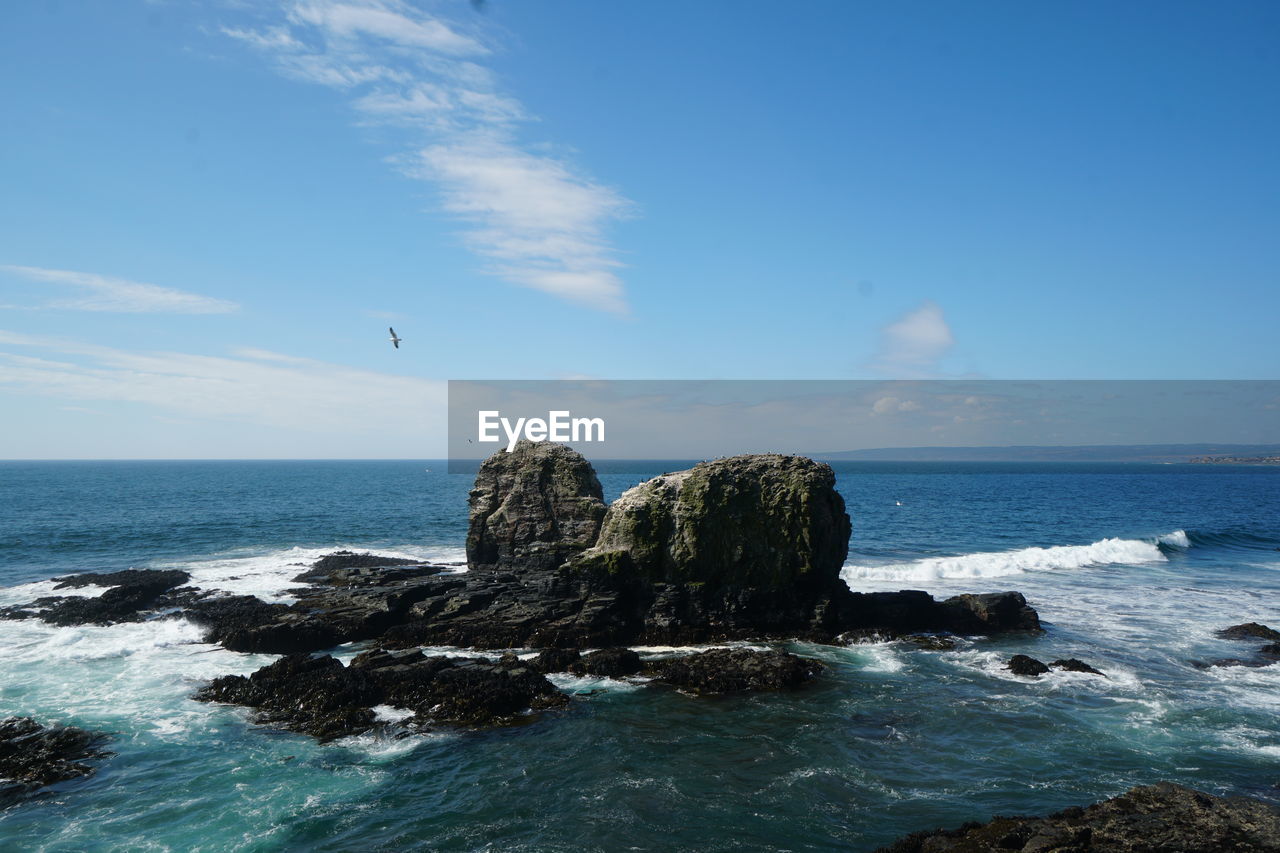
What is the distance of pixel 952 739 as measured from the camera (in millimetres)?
20688

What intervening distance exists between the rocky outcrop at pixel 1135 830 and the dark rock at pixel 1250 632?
2104cm

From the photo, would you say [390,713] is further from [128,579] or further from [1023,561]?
[1023,561]

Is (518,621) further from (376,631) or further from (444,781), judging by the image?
(444,781)

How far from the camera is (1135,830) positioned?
1427cm

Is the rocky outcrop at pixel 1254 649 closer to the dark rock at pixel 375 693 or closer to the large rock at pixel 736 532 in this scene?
the large rock at pixel 736 532

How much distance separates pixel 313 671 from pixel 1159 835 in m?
24.3

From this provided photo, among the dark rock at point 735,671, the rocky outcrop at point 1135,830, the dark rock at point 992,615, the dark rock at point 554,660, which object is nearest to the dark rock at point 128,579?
the dark rock at point 554,660

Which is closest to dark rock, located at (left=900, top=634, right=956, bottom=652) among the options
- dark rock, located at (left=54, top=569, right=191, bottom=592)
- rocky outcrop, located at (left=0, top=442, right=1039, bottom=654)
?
rocky outcrop, located at (left=0, top=442, right=1039, bottom=654)

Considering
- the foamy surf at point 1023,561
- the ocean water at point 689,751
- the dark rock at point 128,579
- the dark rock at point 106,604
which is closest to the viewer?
the ocean water at point 689,751

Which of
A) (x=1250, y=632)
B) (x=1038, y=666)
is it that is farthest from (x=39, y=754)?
(x=1250, y=632)

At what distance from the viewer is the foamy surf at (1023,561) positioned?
4744cm

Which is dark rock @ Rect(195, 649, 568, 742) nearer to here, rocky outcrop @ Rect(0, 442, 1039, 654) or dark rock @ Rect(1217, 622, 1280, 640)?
rocky outcrop @ Rect(0, 442, 1039, 654)

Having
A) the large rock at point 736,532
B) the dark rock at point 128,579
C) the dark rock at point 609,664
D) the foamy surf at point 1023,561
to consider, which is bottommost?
the foamy surf at point 1023,561

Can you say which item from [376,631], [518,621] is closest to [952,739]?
[518,621]
